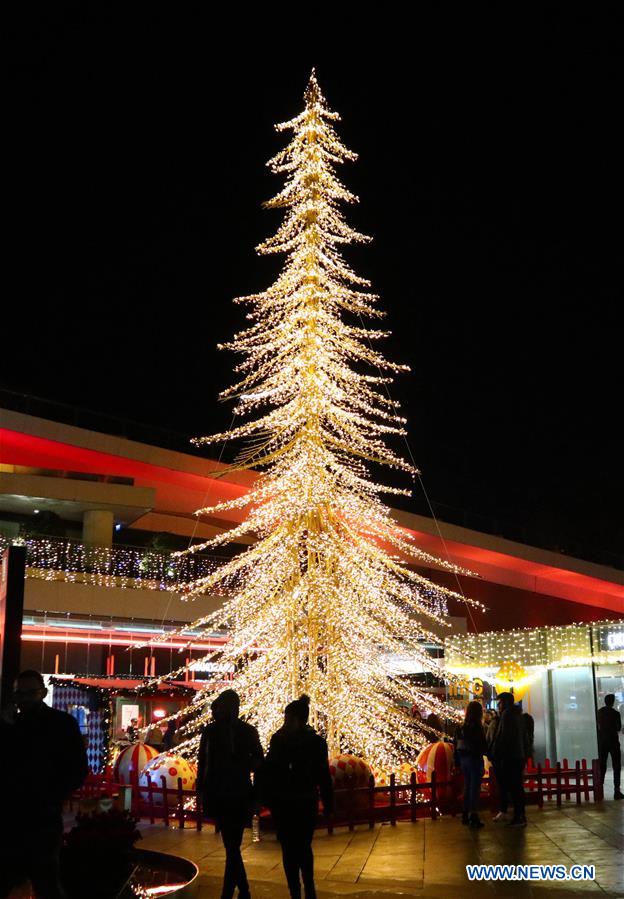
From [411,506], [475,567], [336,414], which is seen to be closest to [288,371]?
[336,414]

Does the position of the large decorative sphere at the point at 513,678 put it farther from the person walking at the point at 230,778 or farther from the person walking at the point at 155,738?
the person walking at the point at 230,778

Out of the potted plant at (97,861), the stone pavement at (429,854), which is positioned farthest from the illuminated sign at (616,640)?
the potted plant at (97,861)

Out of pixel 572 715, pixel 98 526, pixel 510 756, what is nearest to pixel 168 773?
pixel 510 756

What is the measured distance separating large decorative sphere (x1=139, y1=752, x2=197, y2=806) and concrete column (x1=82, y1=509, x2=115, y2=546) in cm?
1577

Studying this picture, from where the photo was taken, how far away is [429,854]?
415 inches

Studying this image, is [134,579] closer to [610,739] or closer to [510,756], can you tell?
[610,739]

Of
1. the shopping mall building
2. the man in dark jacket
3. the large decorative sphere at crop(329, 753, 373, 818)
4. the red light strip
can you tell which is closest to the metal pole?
the man in dark jacket

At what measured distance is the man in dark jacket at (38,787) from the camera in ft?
18.4

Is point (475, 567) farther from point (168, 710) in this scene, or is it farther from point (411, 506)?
point (168, 710)

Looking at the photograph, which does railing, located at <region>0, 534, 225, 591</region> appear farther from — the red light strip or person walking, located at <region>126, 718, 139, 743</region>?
person walking, located at <region>126, 718, 139, 743</region>

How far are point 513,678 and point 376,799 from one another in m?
11.3

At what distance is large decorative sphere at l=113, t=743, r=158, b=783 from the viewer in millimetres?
15219

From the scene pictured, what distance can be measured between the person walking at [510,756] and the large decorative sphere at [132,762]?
552cm

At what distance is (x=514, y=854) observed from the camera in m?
10.1
